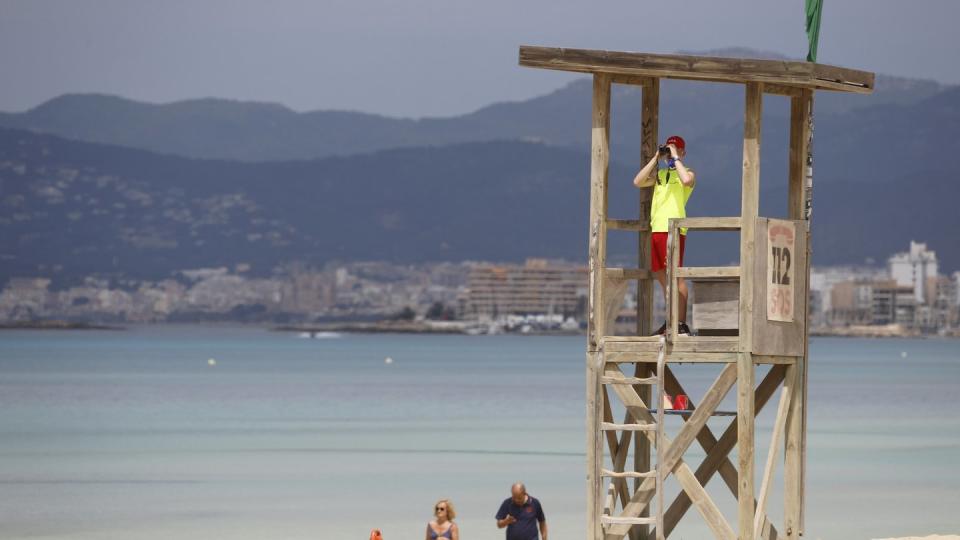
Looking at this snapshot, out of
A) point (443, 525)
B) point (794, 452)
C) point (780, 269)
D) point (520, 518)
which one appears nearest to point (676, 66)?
point (780, 269)

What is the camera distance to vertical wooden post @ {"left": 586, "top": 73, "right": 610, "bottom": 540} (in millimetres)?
15945

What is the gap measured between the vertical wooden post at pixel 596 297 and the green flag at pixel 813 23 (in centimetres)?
191

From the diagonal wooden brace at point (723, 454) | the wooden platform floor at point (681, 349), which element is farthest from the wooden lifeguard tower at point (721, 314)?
the diagonal wooden brace at point (723, 454)

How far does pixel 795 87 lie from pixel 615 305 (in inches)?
97.5

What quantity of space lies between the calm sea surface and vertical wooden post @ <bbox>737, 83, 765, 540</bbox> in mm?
10582

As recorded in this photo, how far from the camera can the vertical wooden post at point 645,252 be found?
1719cm

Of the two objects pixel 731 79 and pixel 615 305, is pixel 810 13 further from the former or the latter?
pixel 615 305

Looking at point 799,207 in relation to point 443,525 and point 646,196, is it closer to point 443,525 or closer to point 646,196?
point 646,196

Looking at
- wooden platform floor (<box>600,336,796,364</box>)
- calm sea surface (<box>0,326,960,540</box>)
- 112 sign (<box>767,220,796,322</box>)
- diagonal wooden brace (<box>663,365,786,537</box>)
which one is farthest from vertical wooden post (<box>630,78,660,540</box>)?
calm sea surface (<box>0,326,960,540</box>)

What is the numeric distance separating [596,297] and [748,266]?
1293 mm

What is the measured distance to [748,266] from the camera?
16.0 m

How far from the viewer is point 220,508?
104 feet

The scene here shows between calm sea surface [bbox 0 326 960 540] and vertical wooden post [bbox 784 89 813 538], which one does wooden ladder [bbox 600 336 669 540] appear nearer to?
vertical wooden post [bbox 784 89 813 538]

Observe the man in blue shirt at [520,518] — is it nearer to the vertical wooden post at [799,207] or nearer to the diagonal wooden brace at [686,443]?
the diagonal wooden brace at [686,443]
